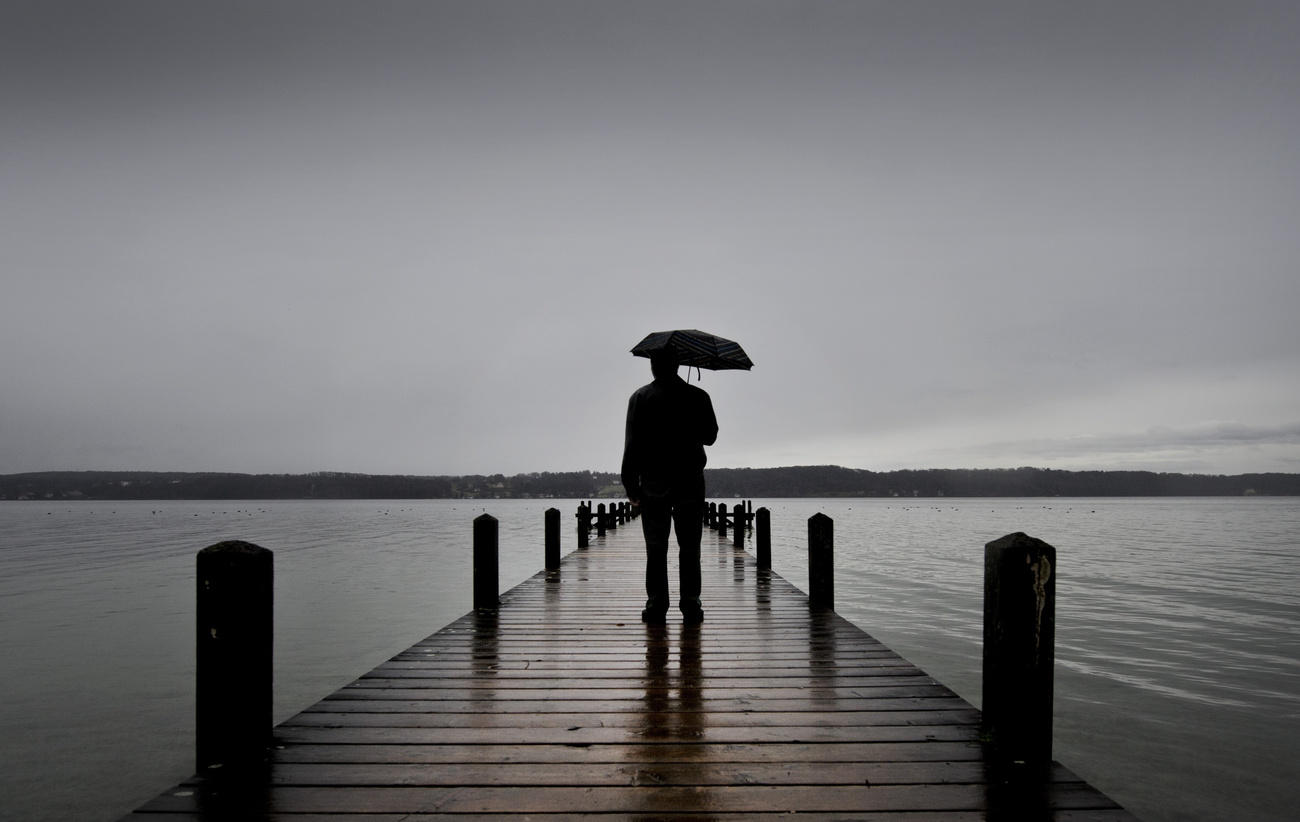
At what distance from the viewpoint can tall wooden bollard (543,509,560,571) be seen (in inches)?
452

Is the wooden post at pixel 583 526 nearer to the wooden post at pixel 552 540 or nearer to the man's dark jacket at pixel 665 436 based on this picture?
the wooden post at pixel 552 540

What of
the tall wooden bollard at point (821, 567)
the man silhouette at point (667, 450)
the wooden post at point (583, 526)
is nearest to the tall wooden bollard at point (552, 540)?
the tall wooden bollard at point (821, 567)

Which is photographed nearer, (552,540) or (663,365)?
(663,365)

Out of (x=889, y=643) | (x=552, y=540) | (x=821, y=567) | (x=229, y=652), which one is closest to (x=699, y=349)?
(x=821, y=567)

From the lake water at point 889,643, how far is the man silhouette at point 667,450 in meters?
4.32

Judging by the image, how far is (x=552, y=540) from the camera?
11578 mm

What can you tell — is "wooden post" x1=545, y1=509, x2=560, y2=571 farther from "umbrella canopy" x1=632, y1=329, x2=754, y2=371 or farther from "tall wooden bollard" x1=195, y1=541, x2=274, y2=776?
"tall wooden bollard" x1=195, y1=541, x2=274, y2=776

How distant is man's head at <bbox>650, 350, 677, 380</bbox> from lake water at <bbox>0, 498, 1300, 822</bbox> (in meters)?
5.08

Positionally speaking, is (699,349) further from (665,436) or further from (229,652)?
(229,652)

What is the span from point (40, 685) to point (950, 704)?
38.4ft

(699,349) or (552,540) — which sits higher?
(699,349)

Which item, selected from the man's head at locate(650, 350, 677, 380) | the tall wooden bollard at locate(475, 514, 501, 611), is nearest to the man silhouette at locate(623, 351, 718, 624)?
the man's head at locate(650, 350, 677, 380)

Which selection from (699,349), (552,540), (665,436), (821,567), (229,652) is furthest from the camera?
(552,540)

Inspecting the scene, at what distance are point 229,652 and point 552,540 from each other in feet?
27.3
